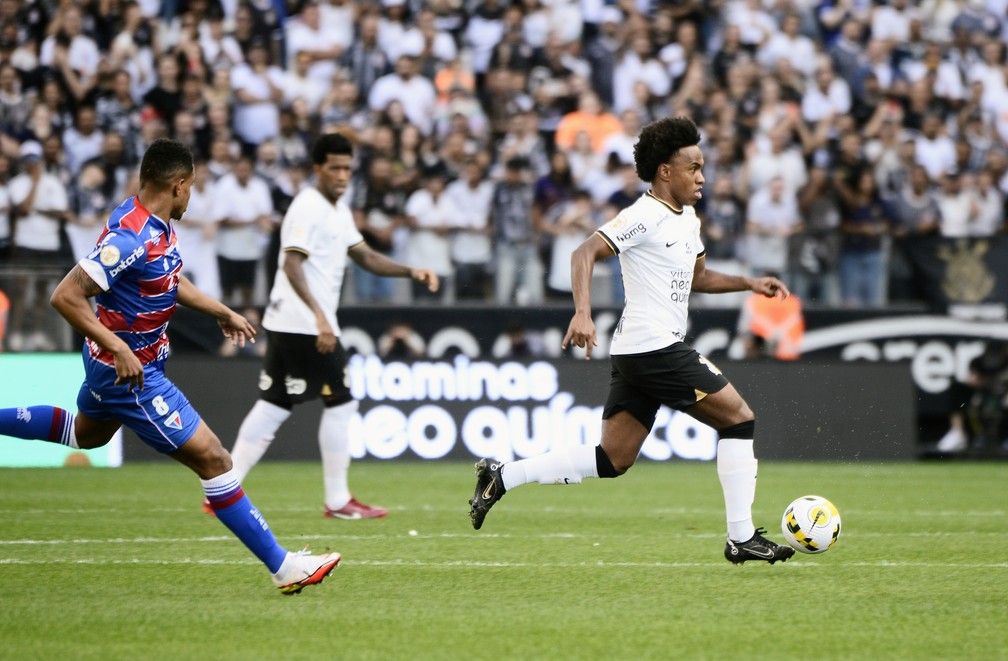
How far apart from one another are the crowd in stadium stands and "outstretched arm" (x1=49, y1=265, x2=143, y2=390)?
836 centimetres

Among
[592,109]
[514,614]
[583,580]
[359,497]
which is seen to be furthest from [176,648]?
[592,109]

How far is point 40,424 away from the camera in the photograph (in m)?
7.37

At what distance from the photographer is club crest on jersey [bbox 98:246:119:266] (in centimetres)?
641

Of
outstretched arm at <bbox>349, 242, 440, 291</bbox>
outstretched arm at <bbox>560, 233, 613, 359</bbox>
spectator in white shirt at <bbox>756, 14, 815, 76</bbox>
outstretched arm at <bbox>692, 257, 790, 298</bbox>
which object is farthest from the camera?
spectator in white shirt at <bbox>756, 14, 815, 76</bbox>

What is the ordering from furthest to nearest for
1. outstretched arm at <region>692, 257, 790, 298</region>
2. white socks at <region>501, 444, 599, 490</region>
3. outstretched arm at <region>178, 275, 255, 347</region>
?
outstretched arm at <region>692, 257, 790, 298</region> → white socks at <region>501, 444, 599, 490</region> → outstretched arm at <region>178, 275, 255, 347</region>

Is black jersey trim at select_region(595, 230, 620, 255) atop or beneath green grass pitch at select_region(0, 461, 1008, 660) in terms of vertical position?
atop

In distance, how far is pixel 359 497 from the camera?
38.4 ft

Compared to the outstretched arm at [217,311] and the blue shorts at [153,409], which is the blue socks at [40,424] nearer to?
the blue shorts at [153,409]

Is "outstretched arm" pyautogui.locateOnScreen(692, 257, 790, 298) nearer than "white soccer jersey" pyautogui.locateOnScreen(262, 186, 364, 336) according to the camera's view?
Yes

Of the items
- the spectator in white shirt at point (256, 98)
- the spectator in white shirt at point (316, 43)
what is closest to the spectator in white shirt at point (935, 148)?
the spectator in white shirt at point (316, 43)

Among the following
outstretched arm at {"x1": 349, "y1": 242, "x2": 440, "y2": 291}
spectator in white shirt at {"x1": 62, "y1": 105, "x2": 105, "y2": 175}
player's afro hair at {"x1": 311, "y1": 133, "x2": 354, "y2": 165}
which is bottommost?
outstretched arm at {"x1": 349, "y1": 242, "x2": 440, "y2": 291}

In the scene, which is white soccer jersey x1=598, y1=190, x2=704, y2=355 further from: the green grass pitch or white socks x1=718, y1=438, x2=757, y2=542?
the green grass pitch

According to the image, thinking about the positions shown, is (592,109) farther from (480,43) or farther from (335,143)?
(335,143)

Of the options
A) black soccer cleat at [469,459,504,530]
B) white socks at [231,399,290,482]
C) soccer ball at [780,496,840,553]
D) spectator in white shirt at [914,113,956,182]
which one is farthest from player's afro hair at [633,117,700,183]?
spectator in white shirt at [914,113,956,182]
